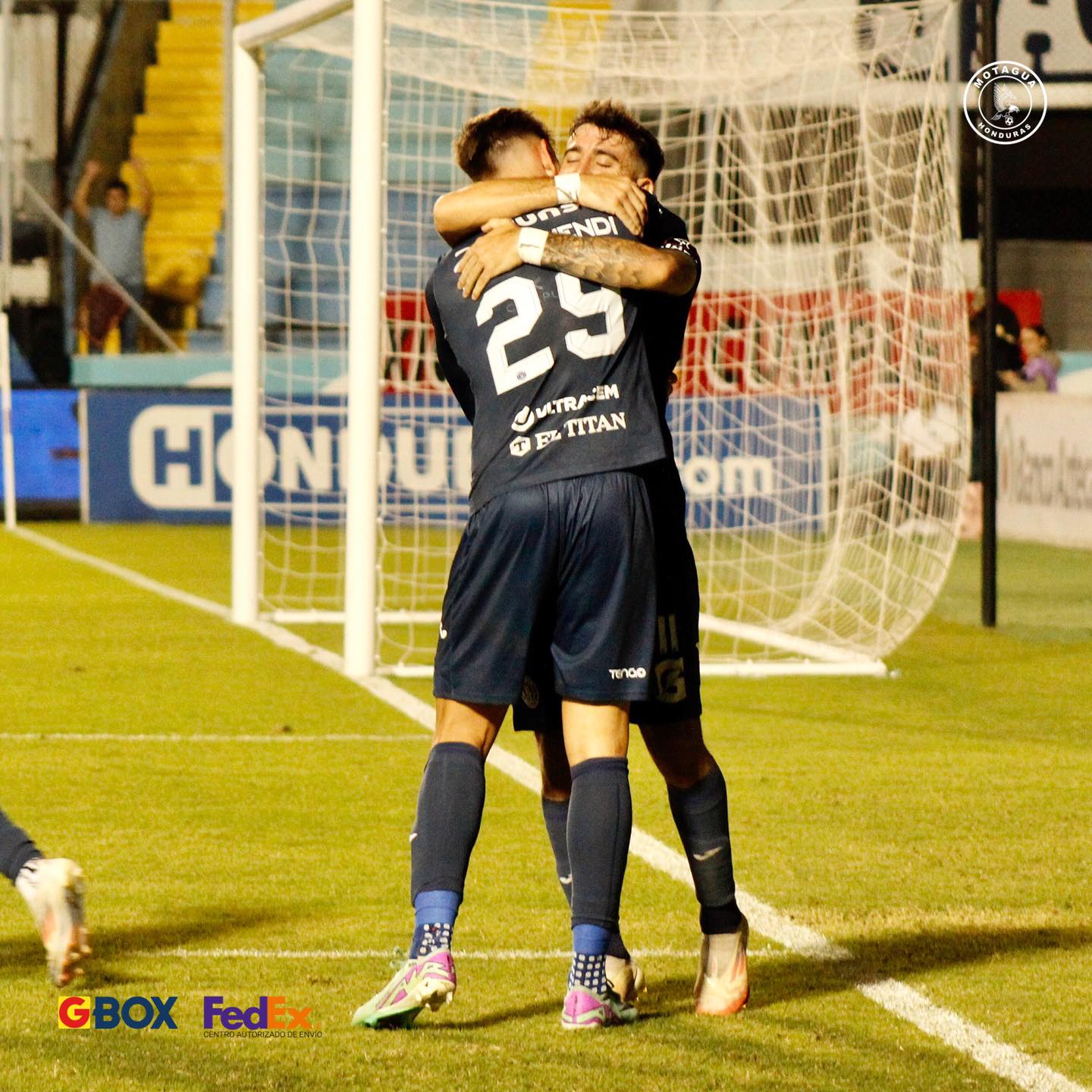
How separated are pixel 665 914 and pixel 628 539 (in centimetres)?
128

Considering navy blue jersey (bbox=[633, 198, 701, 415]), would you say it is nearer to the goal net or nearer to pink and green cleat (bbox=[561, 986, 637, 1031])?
pink and green cleat (bbox=[561, 986, 637, 1031])

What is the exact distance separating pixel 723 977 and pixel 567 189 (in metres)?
1.50

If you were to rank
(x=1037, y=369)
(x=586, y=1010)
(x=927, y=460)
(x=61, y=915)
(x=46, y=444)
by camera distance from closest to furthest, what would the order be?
(x=61, y=915) < (x=586, y=1010) < (x=927, y=460) < (x=46, y=444) < (x=1037, y=369)

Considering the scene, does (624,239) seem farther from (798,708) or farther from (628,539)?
(798,708)

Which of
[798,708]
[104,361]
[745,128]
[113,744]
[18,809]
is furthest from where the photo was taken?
[104,361]

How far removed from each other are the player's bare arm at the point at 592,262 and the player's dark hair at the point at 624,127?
28 cm

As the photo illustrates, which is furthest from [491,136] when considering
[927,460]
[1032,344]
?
[1032,344]

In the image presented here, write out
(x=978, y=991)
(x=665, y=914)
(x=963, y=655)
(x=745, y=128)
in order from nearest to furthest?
(x=978, y=991)
(x=665, y=914)
(x=963, y=655)
(x=745, y=128)

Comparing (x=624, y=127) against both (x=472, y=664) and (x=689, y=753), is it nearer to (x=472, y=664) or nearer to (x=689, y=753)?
(x=472, y=664)

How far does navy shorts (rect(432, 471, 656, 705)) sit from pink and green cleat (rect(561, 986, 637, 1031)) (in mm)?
529

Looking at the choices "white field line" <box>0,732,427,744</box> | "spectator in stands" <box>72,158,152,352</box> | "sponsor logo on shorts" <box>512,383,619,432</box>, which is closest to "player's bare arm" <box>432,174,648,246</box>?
"sponsor logo on shorts" <box>512,383,619,432</box>

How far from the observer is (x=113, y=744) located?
714 centimetres

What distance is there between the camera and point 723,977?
12.9 ft

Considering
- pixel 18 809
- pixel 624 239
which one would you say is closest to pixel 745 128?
pixel 18 809
